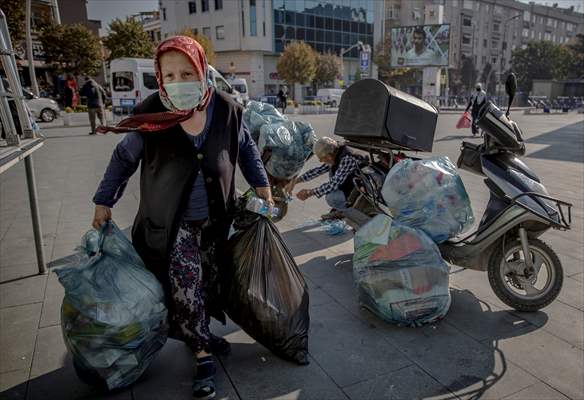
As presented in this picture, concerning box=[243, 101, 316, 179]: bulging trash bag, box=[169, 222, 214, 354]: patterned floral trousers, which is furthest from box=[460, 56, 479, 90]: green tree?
box=[169, 222, 214, 354]: patterned floral trousers

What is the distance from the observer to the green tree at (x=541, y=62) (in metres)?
60.4

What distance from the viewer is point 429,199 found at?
9.98ft

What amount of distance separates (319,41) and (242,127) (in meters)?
56.6

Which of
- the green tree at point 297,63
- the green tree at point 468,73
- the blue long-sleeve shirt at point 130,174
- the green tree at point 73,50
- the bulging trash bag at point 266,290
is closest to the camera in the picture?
the blue long-sleeve shirt at point 130,174

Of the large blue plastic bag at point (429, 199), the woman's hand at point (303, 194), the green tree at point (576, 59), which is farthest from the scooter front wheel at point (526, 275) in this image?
the green tree at point (576, 59)

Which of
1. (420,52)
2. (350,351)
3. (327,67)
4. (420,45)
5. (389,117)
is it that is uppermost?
(420,45)

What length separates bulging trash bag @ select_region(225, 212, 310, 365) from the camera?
7.89ft

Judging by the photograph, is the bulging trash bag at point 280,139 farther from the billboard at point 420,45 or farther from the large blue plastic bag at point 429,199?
the billboard at point 420,45

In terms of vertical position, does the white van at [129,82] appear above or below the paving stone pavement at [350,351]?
above

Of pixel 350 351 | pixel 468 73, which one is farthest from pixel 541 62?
pixel 350 351

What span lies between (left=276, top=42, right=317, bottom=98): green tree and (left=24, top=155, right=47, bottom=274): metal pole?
4513cm

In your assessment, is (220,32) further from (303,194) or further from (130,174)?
(130,174)

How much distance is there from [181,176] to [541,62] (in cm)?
7011

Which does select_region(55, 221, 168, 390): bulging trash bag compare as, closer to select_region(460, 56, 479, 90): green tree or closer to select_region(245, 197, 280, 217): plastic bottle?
select_region(245, 197, 280, 217): plastic bottle
